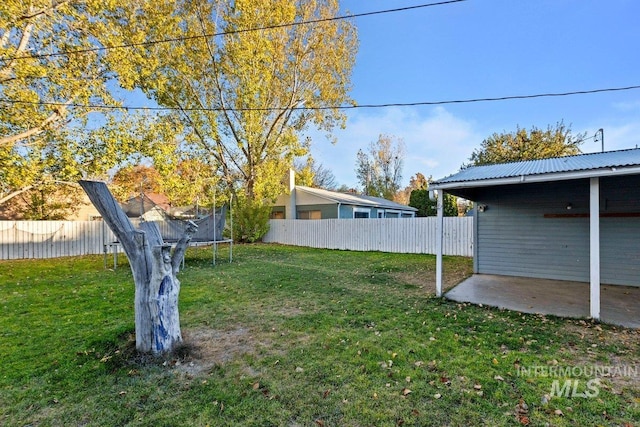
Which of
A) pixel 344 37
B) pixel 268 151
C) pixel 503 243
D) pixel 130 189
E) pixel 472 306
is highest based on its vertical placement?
pixel 344 37

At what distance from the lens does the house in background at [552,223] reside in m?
5.57

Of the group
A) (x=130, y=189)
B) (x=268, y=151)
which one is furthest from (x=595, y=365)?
(x=268, y=151)

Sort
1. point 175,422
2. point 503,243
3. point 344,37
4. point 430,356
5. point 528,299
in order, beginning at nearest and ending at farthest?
point 175,422 < point 430,356 < point 528,299 < point 503,243 < point 344,37

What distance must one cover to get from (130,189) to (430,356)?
1180 cm

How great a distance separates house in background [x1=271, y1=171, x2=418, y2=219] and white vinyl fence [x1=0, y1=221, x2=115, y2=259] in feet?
28.9

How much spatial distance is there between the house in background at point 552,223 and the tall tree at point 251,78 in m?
9.81

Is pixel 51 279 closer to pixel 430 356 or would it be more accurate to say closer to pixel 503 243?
pixel 430 356

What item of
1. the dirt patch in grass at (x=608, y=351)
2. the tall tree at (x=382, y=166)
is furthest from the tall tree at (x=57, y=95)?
the tall tree at (x=382, y=166)

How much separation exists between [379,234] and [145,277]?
10.4 metres

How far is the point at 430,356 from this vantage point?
2.93 metres

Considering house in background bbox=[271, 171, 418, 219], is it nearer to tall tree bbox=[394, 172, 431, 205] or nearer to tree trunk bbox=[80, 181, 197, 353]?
tall tree bbox=[394, 172, 431, 205]

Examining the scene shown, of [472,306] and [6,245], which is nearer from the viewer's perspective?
[472,306]

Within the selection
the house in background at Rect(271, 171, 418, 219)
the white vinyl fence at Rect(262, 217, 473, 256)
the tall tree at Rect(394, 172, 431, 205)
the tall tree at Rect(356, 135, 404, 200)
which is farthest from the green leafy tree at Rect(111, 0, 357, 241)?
the tall tree at Rect(394, 172, 431, 205)

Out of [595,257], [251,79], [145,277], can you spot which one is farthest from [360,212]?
[145,277]
